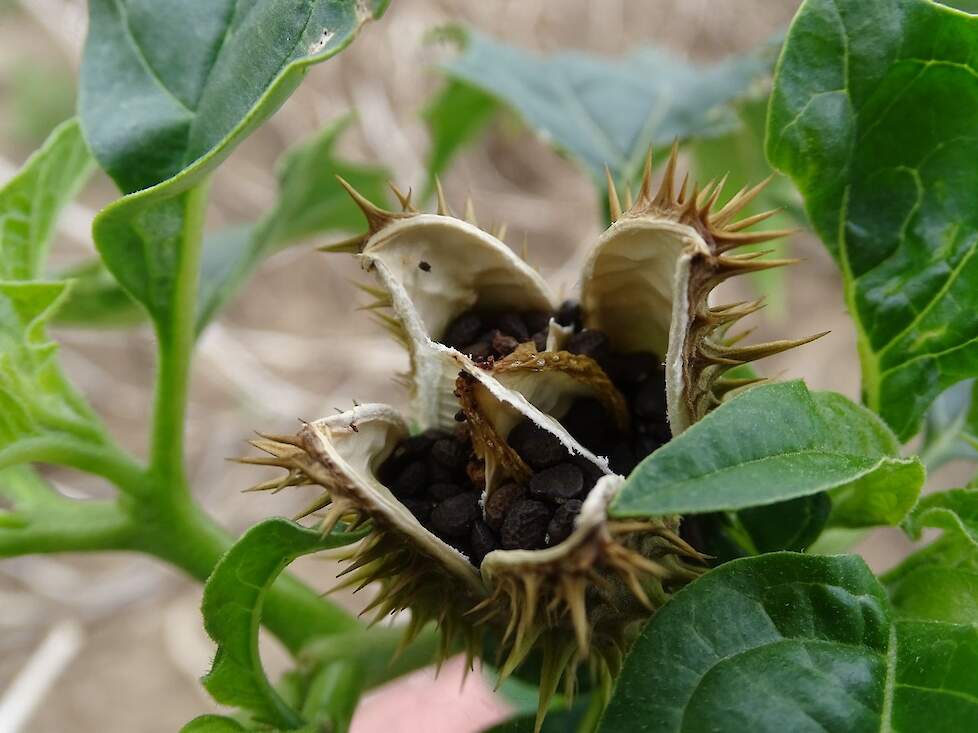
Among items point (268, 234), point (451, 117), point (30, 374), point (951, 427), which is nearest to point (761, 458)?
point (951, 427)

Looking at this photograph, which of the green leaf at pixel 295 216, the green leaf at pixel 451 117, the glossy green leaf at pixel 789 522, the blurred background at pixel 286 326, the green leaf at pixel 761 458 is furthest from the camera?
the blurred background at pixel 286 326

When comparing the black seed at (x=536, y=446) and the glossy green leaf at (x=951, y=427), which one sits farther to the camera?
the glossy green leaf at (x=951, y=427)

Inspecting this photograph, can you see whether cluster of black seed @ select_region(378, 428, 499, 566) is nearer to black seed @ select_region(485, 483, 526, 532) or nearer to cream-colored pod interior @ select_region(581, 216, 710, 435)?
black seed @ select_region(485, 483, 526, 532)

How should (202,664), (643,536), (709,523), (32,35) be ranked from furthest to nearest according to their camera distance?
(32,35)
(202,664)
(709,523)
(643,536)

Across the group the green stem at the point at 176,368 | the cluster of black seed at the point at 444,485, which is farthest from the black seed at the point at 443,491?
the green stem at the point at 176,368

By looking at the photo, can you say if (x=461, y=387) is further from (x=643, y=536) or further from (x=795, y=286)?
(x=795, y=286)

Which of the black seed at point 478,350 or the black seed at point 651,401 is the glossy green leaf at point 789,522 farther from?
the black seed at point 478,350

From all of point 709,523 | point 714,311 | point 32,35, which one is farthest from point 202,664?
point 32,35
